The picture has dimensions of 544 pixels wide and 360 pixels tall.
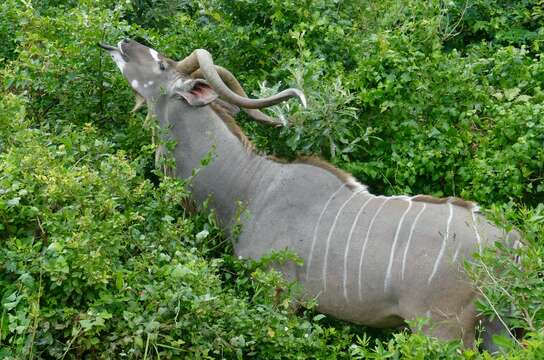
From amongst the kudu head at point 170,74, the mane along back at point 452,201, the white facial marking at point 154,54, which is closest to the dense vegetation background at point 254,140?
the kudu head at point 170,74

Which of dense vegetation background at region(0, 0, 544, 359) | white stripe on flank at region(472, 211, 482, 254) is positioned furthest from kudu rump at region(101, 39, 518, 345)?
dense vegetation background at region(0, 0, 544, 359)

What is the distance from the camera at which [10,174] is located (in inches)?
163

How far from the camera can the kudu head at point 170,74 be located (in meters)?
5.65

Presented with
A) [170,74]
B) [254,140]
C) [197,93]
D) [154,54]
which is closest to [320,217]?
[254,140]

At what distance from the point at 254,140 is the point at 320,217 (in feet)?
3.30

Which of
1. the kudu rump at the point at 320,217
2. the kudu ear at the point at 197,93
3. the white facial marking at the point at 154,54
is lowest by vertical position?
the kudu rump at the point at 320,217

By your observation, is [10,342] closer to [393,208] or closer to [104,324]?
[104,324]

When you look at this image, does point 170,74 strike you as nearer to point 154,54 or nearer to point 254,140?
point 154,54

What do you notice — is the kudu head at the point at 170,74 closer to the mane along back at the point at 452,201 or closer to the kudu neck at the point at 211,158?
the kudu neck at the point at 211,158

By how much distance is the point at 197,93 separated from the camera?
5.68 m

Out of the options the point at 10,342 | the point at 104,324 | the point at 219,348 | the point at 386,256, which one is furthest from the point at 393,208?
the point at 10,342

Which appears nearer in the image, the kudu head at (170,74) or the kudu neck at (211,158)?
the kudu neck at (211,158)

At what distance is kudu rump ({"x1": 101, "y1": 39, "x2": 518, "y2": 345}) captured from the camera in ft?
14.5

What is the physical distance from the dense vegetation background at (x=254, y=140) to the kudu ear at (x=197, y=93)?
306 millimetres
